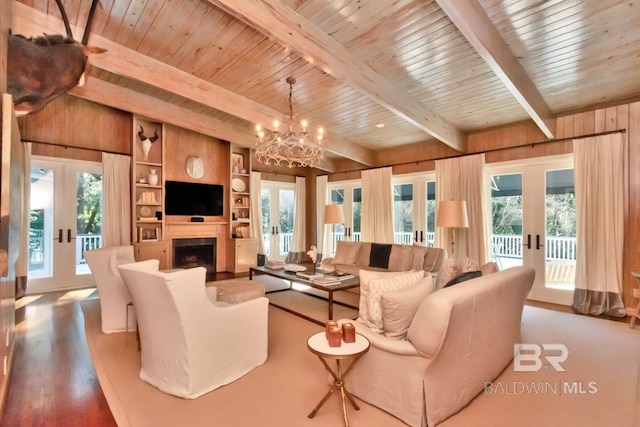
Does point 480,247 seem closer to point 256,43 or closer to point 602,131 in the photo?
point 602,131

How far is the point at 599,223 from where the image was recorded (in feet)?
13.9

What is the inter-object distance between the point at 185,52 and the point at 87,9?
0.95 m

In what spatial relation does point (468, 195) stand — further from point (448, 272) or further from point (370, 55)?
point (370, 55)

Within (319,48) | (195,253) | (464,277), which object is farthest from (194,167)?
(464,277)

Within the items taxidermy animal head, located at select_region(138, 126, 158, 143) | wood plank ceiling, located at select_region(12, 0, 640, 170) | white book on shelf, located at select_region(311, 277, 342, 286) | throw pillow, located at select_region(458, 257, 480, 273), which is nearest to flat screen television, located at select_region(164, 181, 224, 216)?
taxidermy animal head, located at select_region(138, 126, 158, 143)

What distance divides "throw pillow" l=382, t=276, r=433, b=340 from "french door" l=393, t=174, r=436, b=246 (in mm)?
4391

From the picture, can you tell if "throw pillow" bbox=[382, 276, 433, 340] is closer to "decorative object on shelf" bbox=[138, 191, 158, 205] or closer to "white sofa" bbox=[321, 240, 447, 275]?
"white sofa" bbox=[321, 240, 447, 275]

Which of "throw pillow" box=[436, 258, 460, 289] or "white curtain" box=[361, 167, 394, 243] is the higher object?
"white curtain" box=[361, 167, 394, 243]

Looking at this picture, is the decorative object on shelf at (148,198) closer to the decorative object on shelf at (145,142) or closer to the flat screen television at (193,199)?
the flat screen television at (193,199)

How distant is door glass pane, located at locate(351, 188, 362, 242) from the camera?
25.4 feet

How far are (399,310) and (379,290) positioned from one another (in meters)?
0.25

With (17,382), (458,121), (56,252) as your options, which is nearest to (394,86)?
(458,121)

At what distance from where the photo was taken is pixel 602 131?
430cm

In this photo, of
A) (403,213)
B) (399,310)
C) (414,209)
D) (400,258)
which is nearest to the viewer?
(399,310)
